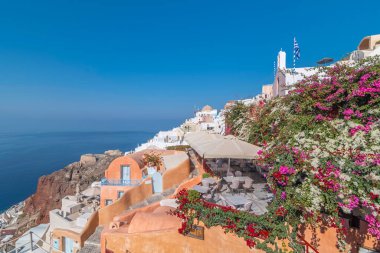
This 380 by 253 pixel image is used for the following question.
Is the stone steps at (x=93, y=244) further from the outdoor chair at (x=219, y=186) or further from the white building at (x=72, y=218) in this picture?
the outdoor chair at (x=219, y=186)

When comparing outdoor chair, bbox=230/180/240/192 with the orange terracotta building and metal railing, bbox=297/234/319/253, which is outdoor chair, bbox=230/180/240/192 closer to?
metal railing, bbox=297/234/319/253

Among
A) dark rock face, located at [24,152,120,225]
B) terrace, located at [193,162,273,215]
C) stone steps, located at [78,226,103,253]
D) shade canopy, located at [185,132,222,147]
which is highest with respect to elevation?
shade canopy, located at [185,132,222,147]

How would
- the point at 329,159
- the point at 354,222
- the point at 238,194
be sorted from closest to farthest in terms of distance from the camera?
the point at 329,159 → the point at 354,222 → the point at 238,194

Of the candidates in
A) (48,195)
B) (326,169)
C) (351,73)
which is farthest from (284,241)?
(48,195)

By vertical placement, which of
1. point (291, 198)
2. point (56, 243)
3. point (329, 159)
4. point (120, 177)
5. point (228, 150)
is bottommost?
point (56, 243)

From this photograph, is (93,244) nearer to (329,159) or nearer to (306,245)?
(306,245)

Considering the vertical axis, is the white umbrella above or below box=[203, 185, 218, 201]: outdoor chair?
above

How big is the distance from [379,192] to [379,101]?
9.32 ft

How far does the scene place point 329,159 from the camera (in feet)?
16.3

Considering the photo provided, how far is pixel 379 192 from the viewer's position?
415cm

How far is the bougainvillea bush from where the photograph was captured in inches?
176

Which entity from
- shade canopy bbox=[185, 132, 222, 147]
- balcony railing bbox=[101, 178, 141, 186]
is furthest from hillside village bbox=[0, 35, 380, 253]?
balcony railing bbox=[101, 178, 141, 186]

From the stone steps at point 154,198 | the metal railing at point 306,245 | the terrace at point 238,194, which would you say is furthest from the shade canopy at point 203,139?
the metal railing at point 306,245

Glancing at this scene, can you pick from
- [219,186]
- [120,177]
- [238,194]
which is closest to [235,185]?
[238,194]
